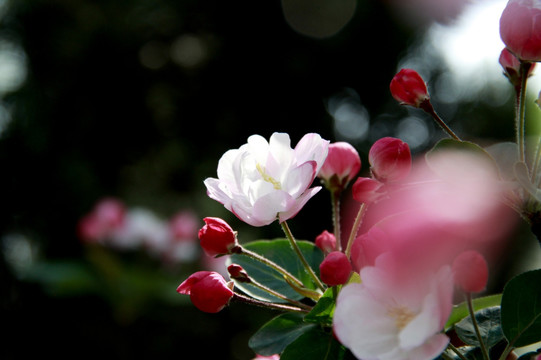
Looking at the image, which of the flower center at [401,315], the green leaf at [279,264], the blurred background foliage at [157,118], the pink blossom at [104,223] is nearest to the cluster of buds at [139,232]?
the pink blossom at [104,223]

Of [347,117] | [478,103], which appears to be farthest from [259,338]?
[478,103]

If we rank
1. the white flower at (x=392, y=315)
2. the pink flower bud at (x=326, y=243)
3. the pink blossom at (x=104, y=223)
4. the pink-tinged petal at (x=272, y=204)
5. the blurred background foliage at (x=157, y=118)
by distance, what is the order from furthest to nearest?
the blurred background foliage at (x=157, y=118) < the pink blossom at (x=104, y=223) < the pink flower bud at (x=326, y=243) < the pink-tinged petal at (x=272, y=204) < the white flower at (x=392, y=315)

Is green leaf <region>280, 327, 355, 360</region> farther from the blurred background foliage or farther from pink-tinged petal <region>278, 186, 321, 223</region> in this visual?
the blurred background foliage

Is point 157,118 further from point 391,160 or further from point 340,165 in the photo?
point 391,160

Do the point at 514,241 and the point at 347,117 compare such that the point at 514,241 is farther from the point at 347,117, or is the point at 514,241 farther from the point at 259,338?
the point at 259,338

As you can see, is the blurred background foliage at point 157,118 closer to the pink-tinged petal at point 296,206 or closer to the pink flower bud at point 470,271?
the pink-tinged petal at point 296,206
